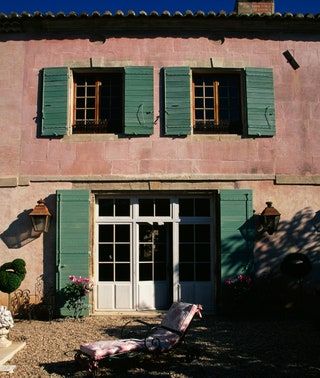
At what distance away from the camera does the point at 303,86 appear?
9.09 metres

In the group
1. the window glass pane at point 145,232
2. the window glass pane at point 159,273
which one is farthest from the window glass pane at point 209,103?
the window glass pane at point 159,273

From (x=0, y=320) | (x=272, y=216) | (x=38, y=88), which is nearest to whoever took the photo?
(x=0, y=320)

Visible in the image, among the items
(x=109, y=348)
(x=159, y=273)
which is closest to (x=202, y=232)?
(x=159, y=273)

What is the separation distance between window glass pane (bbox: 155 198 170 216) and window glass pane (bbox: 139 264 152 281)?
101 centimetres

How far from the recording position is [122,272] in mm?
8758

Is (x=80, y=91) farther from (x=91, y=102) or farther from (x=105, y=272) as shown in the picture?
(x=105, y=272)

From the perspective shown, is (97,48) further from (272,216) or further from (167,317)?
(167,317)

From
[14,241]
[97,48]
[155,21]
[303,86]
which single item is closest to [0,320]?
[14,241]

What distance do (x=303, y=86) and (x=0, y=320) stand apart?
6790mm

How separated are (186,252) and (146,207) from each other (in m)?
1.14

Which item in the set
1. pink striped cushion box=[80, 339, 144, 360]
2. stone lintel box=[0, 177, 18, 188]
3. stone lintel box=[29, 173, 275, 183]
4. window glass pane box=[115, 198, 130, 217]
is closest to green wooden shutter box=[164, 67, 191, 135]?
stone lintel box=[29, 173, 275, 183]

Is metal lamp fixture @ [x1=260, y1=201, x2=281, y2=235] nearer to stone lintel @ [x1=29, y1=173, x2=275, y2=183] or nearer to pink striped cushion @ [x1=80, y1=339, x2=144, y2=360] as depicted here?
stone lintel @ [x1=29, y1=173, x2=275, y2=183]

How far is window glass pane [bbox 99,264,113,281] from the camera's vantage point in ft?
28.7

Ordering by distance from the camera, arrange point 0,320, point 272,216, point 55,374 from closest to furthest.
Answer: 1. point 55,374
2. point 0,320
3. point 272,216
